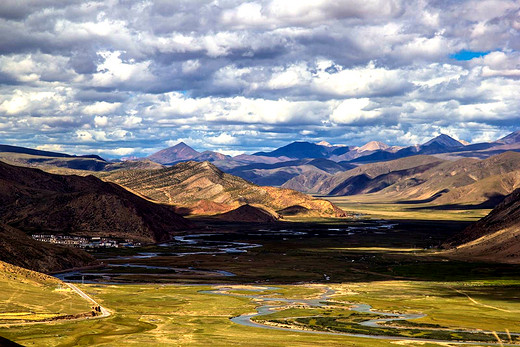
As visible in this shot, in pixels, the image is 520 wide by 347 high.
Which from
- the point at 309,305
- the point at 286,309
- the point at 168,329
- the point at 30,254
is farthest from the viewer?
the point at 30,254

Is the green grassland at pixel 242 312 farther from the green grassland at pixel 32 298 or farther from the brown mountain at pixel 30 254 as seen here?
the brown mountain at pixel 30 254

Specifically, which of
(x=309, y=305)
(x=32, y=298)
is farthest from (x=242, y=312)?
(x=32, y=298)

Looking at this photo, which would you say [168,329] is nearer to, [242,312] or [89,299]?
[242,312]

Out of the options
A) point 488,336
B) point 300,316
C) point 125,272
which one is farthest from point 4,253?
point 488,336

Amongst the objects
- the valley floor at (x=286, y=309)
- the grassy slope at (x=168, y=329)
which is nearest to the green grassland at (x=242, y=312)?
the grassy slope at (x=168, y=329)

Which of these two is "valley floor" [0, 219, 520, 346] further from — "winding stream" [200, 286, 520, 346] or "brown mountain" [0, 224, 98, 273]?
"brown mountain" [0, 224, 98, 273]

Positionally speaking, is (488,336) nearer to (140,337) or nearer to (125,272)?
(140,337)

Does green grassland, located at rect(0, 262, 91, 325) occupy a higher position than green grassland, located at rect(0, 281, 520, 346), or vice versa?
green grassland, located at rect(0, 262, 91, 325)

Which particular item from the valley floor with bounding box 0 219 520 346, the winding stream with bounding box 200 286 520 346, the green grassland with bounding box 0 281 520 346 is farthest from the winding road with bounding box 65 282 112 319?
the winding stream with bounding box 200 286 520 346
